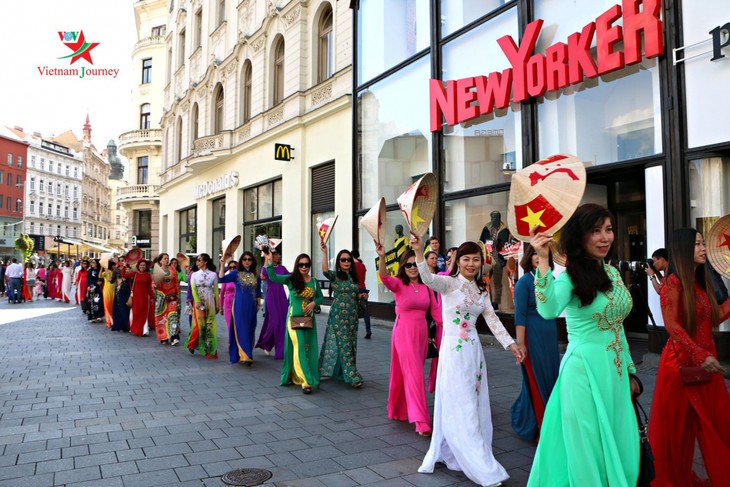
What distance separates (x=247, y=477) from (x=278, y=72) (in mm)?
18258

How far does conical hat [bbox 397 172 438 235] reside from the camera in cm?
412

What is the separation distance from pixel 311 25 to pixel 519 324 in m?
15.3

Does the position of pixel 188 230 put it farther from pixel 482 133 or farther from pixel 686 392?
pixel 686 392

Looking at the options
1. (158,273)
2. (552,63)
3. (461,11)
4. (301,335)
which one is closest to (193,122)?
(158,273)

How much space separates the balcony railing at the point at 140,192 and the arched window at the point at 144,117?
14.0 feet

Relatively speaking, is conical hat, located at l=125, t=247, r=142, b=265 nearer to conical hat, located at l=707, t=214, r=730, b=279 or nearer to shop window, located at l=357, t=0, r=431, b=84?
shop window, located at l=357, t=0, r=431, b=84

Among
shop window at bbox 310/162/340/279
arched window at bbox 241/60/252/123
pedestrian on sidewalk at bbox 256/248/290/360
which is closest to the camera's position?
pedestrian on sidewalk at bbox 256/248/290/360

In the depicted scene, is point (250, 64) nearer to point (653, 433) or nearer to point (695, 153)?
point (695, 153)

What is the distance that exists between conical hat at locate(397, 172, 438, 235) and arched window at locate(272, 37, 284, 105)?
1648cm

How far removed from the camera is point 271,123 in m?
19.9

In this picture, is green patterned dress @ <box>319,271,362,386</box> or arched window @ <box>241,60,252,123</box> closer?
green patterned dress @ <box>319,271,362,386</box>

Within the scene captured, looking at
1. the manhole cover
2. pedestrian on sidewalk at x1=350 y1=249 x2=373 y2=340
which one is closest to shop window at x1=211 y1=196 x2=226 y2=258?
pedestrian on sidewalk at x1=350 y1=249 x2=373 y2=340

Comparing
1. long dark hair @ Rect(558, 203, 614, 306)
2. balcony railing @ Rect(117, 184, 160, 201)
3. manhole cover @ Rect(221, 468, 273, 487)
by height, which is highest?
balcony railing @ Rect(117, 184, 160, 201)

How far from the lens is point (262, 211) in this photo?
21094mm
